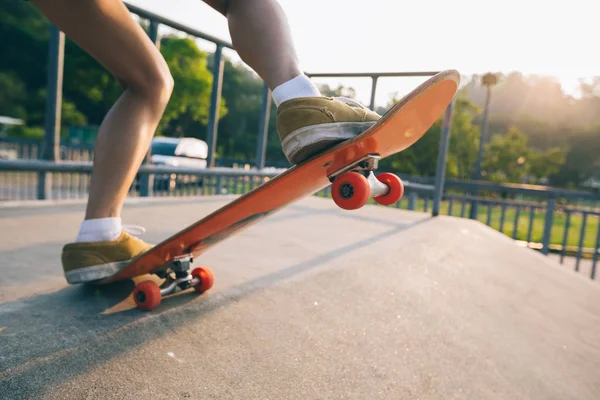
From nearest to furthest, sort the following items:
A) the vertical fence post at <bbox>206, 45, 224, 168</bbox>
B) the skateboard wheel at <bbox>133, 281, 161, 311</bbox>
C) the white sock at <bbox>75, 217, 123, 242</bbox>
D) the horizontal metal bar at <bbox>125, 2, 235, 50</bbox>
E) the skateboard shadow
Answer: the skateboard shadow < the skateboard wheel at <bbox>133, 281, 161, 311</bbox> < the white sock at <bbox>75, 217, 123, 242</bbox> < the horizontal metal bar at <bbox>125, 2, 235, 50</bbox> < the vertical fence post at <bbox>206, 45, 224, 168</bbox>

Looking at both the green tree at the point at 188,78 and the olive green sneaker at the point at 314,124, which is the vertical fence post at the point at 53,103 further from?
the green tree at the point at 188,78

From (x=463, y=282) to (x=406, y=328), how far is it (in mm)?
667

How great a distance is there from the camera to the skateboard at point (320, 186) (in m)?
1.08

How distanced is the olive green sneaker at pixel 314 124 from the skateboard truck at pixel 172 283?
0.49 m

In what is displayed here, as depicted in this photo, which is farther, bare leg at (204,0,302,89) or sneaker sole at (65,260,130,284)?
sneaker sole at (65,260,130,284)

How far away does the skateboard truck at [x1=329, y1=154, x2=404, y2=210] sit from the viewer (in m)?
1.08

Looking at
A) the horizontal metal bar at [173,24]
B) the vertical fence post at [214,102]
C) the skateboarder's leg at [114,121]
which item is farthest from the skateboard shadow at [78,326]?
the vertical fence post at [214,102]

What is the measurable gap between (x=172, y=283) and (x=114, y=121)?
526mm

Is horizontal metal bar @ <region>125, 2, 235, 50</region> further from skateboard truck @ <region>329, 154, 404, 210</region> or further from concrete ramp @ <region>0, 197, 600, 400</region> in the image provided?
skateboard truck @ <region>329, 154, 404, 210</region>

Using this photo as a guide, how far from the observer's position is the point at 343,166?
114 cm

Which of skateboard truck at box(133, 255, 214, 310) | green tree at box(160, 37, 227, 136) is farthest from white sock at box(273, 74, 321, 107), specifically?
green tree at box(160, 37, 227, 136)

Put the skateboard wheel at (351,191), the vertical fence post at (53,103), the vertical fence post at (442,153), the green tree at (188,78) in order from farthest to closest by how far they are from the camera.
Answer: the green tree at (188,78) < the vertical fence post at (442,153) < the vertical fence post at (53,103) < the skateboard wheel at (351,191)

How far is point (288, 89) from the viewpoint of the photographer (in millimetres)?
1142

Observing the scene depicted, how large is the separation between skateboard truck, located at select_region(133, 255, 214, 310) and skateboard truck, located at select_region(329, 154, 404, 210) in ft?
1.73
